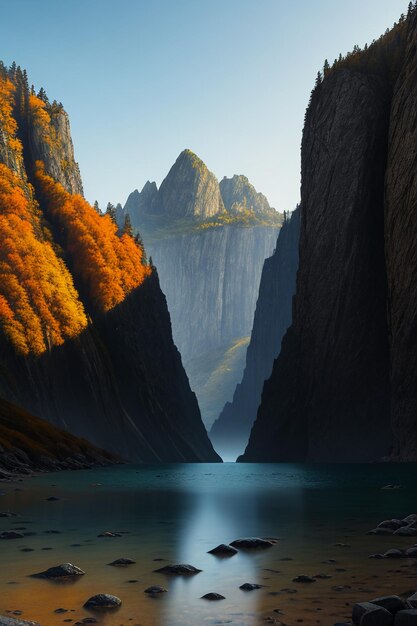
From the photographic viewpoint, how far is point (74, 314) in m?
106

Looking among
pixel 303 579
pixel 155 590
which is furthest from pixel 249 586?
pixel 155 590

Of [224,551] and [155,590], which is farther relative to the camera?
[224,551]

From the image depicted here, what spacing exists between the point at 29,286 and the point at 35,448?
4014 cm

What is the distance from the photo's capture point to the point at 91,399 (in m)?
105

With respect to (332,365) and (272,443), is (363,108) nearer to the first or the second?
(332,365)

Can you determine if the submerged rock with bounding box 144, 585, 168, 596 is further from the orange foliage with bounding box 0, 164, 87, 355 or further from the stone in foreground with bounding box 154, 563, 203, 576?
the orange foliage with bounding box 0, 164, 87, 355

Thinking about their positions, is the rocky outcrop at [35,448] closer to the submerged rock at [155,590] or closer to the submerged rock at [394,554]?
the submerged rock at [394,554]

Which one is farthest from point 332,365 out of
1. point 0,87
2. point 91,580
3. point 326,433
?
point 91,580

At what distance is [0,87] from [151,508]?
121 m

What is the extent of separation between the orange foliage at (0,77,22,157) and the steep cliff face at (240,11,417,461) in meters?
51.0

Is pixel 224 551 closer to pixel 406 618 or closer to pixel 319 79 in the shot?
pixel 406 618

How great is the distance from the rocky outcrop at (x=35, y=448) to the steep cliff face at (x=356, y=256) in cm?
4143

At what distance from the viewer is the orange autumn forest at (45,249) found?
9819 centimetres

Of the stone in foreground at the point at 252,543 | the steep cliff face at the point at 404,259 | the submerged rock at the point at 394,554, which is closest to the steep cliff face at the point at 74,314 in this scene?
the steep cliff face at the point at 404,259
